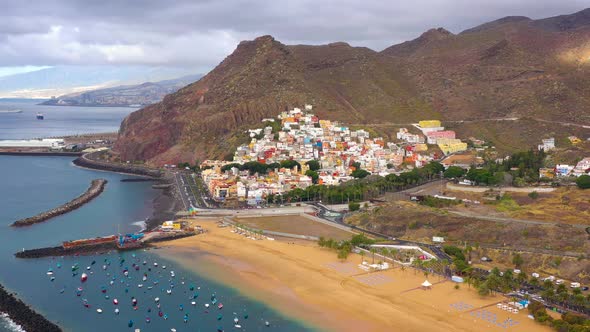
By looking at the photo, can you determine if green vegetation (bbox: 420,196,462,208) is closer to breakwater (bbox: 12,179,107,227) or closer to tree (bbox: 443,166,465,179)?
tree (bbox: 443,166,465,179)

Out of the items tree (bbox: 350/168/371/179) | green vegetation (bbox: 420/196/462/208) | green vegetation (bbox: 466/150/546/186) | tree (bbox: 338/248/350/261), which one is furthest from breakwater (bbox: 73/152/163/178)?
tree (bbox: 338/248/350/261)

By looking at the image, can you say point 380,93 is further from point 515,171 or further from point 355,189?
point 355,189

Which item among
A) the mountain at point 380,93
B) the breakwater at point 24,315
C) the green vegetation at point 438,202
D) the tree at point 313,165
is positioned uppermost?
the mountain at point 380,93

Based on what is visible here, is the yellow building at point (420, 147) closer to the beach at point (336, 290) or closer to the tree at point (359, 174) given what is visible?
the tree at point (359, 174)

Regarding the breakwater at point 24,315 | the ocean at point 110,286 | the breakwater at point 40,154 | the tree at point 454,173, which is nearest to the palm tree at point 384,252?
the ocean at point 110,286

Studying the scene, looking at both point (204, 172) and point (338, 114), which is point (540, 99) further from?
point (204, 172)

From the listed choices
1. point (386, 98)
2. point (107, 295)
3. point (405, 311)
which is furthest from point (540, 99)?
point (107, 295)
